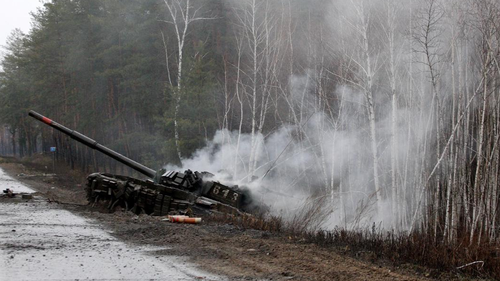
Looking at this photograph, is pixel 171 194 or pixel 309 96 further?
pixel 309 96

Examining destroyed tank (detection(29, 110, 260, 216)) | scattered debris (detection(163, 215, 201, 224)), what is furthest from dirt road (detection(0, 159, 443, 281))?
destroyed tank (detection(29, 110, 260, 216))

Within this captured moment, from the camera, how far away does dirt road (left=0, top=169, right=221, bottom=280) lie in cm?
682

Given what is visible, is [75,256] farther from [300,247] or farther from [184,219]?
[184,219]

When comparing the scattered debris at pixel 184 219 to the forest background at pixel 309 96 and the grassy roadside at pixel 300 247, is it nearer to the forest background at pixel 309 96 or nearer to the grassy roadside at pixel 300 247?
the grassy roadside at pixel 300 247

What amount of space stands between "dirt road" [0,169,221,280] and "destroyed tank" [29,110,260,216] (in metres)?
2.89

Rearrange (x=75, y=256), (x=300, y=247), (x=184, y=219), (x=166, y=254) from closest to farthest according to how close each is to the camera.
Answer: (x=75, y=256) → (x=166, y=254) → (x=300, y=247) → (x=184, y=219)

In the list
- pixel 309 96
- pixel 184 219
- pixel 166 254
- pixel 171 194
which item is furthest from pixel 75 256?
pixel 309 96

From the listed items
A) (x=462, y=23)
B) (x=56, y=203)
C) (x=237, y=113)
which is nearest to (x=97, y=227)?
(x=56, y=203)

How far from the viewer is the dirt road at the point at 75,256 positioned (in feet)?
22.4

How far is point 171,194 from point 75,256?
6711 millimetres

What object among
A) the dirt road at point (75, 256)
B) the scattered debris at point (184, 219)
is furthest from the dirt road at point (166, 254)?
the scattered debris at point (184, 219)

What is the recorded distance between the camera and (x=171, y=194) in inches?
580

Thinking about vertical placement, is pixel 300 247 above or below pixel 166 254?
above

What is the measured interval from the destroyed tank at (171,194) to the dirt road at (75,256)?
2886 mm
